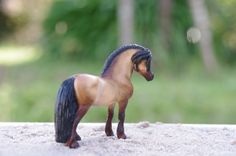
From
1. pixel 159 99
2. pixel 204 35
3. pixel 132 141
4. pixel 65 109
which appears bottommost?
pixel 159 99

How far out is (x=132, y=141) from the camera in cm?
228

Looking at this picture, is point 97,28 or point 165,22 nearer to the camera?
point 165,22

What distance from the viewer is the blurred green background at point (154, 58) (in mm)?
4672

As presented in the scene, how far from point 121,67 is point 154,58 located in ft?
12.7

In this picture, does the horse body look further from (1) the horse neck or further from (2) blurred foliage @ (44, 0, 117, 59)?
(2) blurred foliage @ (44, 0, 117, 59)

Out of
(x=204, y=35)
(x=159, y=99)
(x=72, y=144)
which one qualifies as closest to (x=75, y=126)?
(x=72, y=144)

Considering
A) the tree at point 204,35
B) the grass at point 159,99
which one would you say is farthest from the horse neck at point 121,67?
the tree at point 204,35

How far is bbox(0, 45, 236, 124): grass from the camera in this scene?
4562mm

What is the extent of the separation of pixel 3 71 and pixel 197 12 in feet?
6.61

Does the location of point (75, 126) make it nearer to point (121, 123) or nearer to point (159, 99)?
point (121, 123)

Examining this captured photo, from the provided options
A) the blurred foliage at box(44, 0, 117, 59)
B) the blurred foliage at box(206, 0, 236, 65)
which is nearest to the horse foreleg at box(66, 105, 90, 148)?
the blurred foliage at box(44, 0, 117, 59)

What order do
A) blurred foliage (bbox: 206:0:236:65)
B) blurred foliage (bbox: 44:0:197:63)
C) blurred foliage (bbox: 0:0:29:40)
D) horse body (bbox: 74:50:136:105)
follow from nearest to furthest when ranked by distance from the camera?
horse body (bbox: 74:50:136:105), blurred foliage (bbox: 44:0:197:63), blurred foliage (bbox: 206:0:236:65), blurred foliage (bbox: 0:0:29:40)

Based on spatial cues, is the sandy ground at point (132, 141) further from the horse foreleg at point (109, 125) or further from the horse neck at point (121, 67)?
the horse neck at point (121, 67)

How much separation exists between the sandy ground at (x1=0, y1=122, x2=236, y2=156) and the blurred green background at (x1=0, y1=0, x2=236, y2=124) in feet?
6.57
